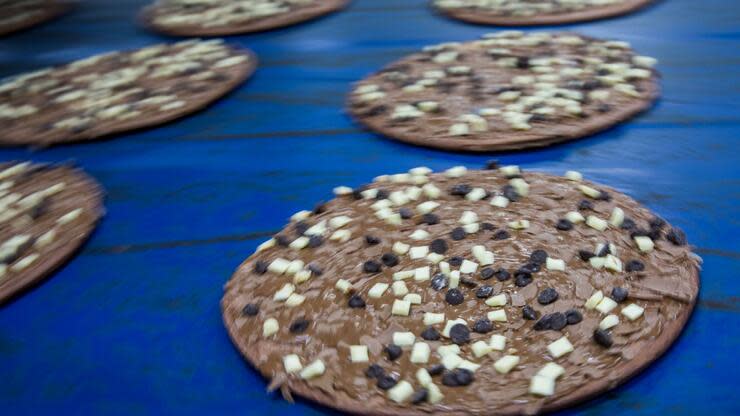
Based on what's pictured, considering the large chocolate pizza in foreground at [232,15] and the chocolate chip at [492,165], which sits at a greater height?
the large chocolate pizza in foreground at [232,15]

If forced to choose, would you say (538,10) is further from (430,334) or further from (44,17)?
(44,17)

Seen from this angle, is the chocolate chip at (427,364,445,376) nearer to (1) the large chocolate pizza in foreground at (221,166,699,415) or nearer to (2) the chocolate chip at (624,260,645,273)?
(1) the large chocolate pizza in foreground at (221,166,699,415)

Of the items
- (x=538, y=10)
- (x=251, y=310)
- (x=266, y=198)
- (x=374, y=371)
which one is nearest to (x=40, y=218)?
(x=266, y=198)

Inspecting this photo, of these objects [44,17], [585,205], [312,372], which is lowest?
[312,372]

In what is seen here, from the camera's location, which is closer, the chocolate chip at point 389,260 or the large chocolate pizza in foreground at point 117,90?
the chocolate chip at point 389,260

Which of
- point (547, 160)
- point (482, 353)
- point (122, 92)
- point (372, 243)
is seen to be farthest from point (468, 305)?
point (122, 92)

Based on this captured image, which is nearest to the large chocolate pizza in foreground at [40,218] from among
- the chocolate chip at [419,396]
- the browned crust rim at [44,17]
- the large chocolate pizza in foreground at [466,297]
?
the large chocolate pizza in foreground at [466,297]

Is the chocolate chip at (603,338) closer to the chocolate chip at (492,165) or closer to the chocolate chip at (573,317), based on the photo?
the chocolate chip at (573,317)
